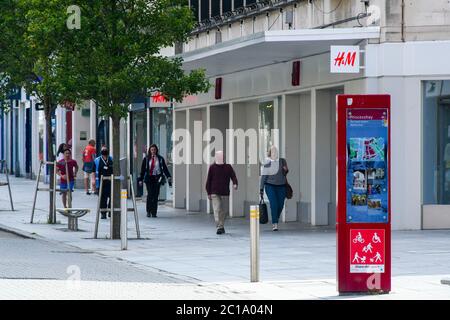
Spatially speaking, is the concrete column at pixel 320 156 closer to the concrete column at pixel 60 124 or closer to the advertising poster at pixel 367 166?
the advertising poster at pixel 367 166

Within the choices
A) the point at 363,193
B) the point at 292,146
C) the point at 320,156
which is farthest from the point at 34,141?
the point at 363,193

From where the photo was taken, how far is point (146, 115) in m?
39.8

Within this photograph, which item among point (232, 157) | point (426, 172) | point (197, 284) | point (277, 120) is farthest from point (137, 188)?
point (197, 284)

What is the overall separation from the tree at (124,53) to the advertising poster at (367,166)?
33.5ft

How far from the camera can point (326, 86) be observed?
86.1 feet

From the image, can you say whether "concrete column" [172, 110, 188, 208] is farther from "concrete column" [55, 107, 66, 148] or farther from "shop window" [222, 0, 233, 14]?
"concrete column" [55, 107, 66, 148]

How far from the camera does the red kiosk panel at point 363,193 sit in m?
14.0

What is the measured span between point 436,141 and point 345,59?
262 cm

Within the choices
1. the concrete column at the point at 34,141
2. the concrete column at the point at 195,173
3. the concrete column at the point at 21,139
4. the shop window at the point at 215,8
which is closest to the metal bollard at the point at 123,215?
the shop window at the point at 215,8

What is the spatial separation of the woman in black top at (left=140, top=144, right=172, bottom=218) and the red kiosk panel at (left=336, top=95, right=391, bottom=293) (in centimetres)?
1781

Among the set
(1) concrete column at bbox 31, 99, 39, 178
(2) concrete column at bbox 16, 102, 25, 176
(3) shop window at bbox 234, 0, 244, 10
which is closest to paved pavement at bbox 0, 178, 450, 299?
(3) shop window at bbox 234, 0, 244, 10
